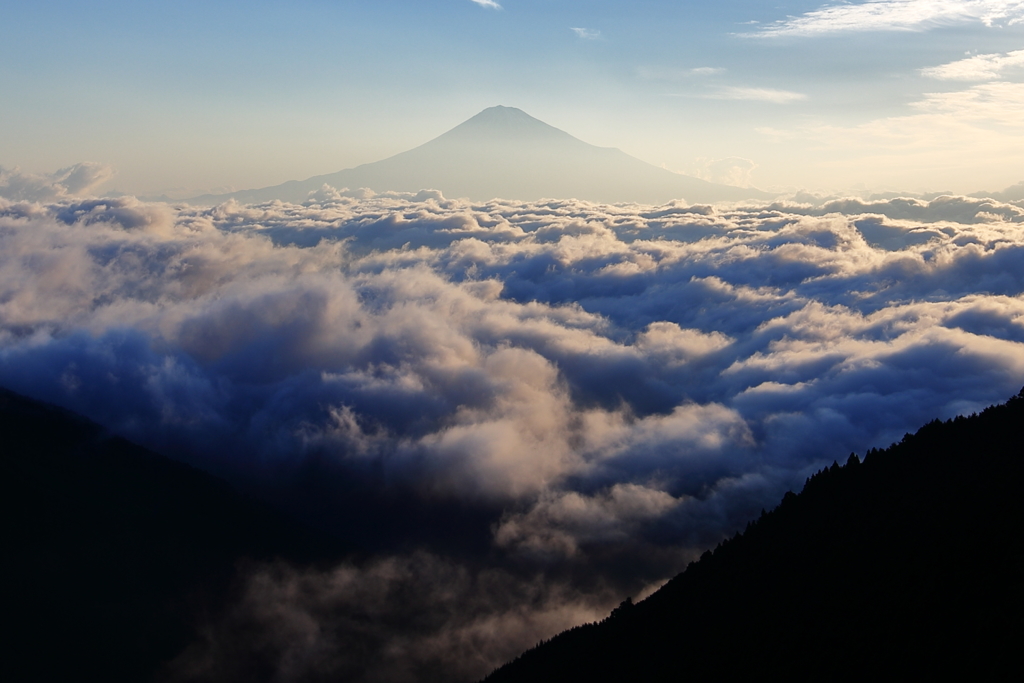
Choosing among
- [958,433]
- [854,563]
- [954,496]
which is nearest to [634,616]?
[854,563]

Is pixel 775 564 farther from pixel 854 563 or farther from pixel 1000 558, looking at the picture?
pixel 1000 558

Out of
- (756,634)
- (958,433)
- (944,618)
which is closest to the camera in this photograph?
(944,618)

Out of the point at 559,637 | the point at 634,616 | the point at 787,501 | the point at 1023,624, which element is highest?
the point at 1023,624

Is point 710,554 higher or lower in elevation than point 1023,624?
lower

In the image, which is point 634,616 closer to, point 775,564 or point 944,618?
point 775,564

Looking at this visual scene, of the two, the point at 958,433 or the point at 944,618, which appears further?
the point at 958,433

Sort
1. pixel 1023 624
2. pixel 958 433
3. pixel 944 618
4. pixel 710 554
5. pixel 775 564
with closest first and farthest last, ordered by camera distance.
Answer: pixel 1023 624 → pixel 944 618 → pixel 775 564 → pixel 958 433 → pixel 710 554
